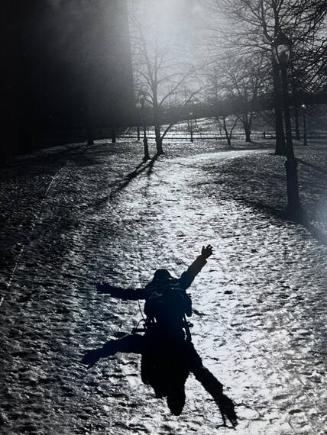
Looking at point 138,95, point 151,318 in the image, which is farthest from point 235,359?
point 138,95

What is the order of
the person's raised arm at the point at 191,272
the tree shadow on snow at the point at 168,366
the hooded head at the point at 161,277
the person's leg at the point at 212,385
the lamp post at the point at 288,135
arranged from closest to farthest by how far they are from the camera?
the person's leg at the point at 212,385, the tree shadow on snow at the point at 168,366, the hooded head at the point at 161,277, the person's raised arm at the point at 191,272, the lamp post at the point at 288,135

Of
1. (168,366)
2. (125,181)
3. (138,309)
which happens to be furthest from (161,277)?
(125,181)

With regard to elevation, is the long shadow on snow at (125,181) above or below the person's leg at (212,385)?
above

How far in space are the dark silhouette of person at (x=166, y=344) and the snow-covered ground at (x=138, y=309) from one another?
11 cm

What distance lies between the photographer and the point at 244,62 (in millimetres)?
20031

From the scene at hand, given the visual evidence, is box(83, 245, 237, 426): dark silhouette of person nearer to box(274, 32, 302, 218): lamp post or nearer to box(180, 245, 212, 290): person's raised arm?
box(180, 245, 212, 290): person's raised arm

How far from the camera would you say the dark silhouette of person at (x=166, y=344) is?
4.23 meters

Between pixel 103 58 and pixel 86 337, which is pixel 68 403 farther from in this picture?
pixel 103 58

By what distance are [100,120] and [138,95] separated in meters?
37.3

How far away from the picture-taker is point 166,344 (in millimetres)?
5012

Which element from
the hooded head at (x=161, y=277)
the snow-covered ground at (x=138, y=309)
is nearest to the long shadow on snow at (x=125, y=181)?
the snow-covered ground at (x=138, y=309)

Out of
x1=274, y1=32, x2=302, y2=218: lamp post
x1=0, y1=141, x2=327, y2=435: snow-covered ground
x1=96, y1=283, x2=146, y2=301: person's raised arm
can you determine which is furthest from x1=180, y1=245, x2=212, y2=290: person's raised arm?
x1=274, y1=32, x2=302, y2=218: lamp post

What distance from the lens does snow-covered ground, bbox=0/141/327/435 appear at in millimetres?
3773

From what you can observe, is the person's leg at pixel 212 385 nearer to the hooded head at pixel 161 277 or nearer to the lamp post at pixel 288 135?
the hooded head at pixel 161 277
